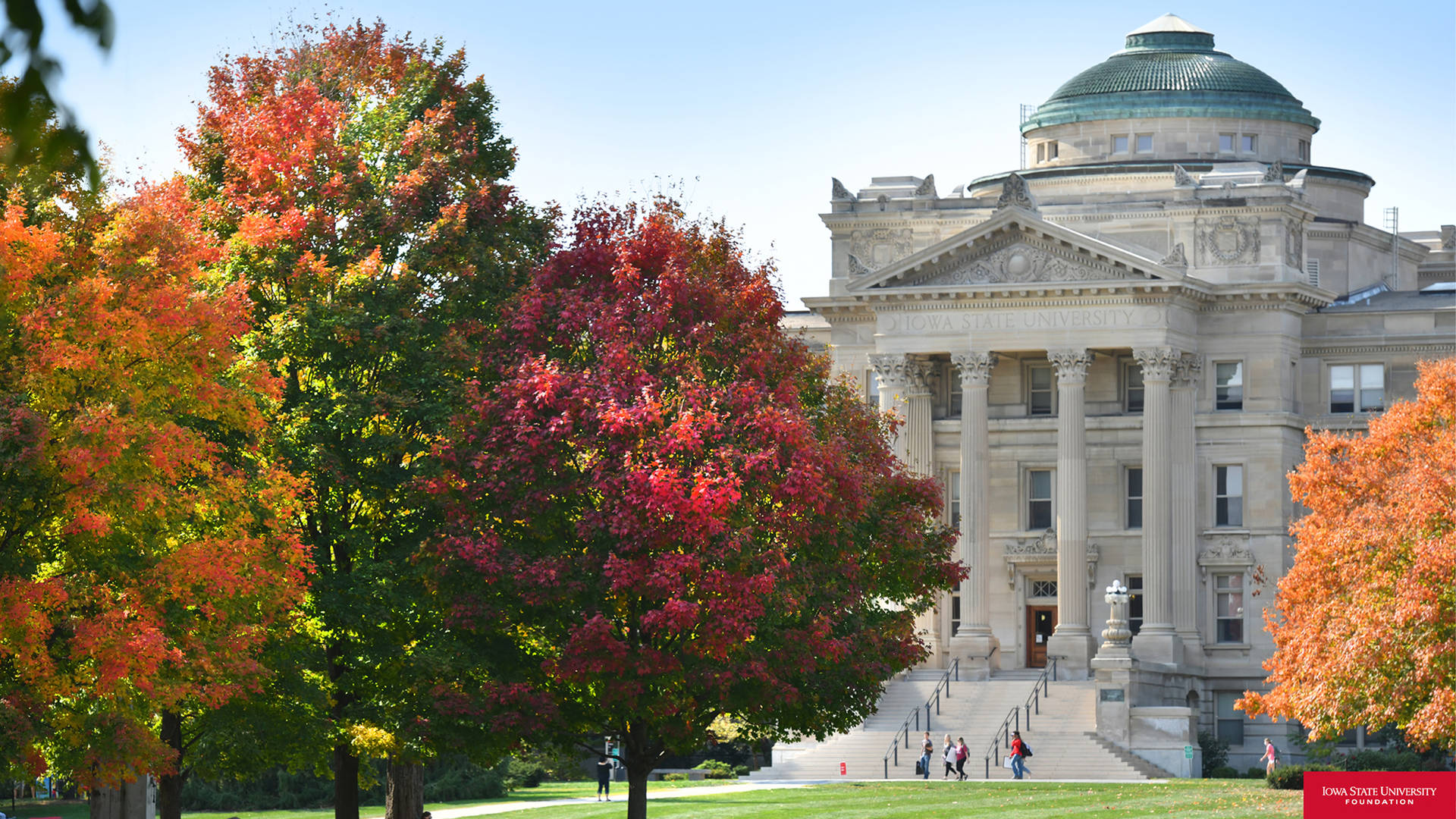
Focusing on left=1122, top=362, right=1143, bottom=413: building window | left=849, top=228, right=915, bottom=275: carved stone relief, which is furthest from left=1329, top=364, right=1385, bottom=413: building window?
left=849, top=228, right=915, bottom=275: carved stone relief

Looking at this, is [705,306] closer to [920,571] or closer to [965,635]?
[920,571]

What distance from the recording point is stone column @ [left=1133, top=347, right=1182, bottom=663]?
222 feet

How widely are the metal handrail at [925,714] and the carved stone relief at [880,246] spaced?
15.3 metres

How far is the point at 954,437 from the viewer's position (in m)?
72.5

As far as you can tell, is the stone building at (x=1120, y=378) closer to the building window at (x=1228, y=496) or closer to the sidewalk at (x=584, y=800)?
the building window at (x=1228, y=496)

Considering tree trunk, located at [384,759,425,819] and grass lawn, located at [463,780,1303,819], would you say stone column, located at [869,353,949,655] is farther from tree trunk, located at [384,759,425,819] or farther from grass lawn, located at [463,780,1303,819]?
tree trunk, located at [384,759,425,819]

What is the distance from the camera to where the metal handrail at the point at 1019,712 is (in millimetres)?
58816

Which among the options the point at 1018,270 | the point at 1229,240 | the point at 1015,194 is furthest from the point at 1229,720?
the point at 1015,194

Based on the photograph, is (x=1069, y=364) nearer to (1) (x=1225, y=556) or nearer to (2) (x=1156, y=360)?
(2) (x=1156, y=360)

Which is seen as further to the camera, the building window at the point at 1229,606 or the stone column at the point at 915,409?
the stone column at the point at 915,409

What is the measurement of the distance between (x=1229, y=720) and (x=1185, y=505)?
717 cm

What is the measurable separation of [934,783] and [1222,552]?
20.5 m

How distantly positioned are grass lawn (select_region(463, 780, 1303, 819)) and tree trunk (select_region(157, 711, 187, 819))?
43.2 feet

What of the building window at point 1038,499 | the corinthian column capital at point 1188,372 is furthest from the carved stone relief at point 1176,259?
the building window at point 1038,499
